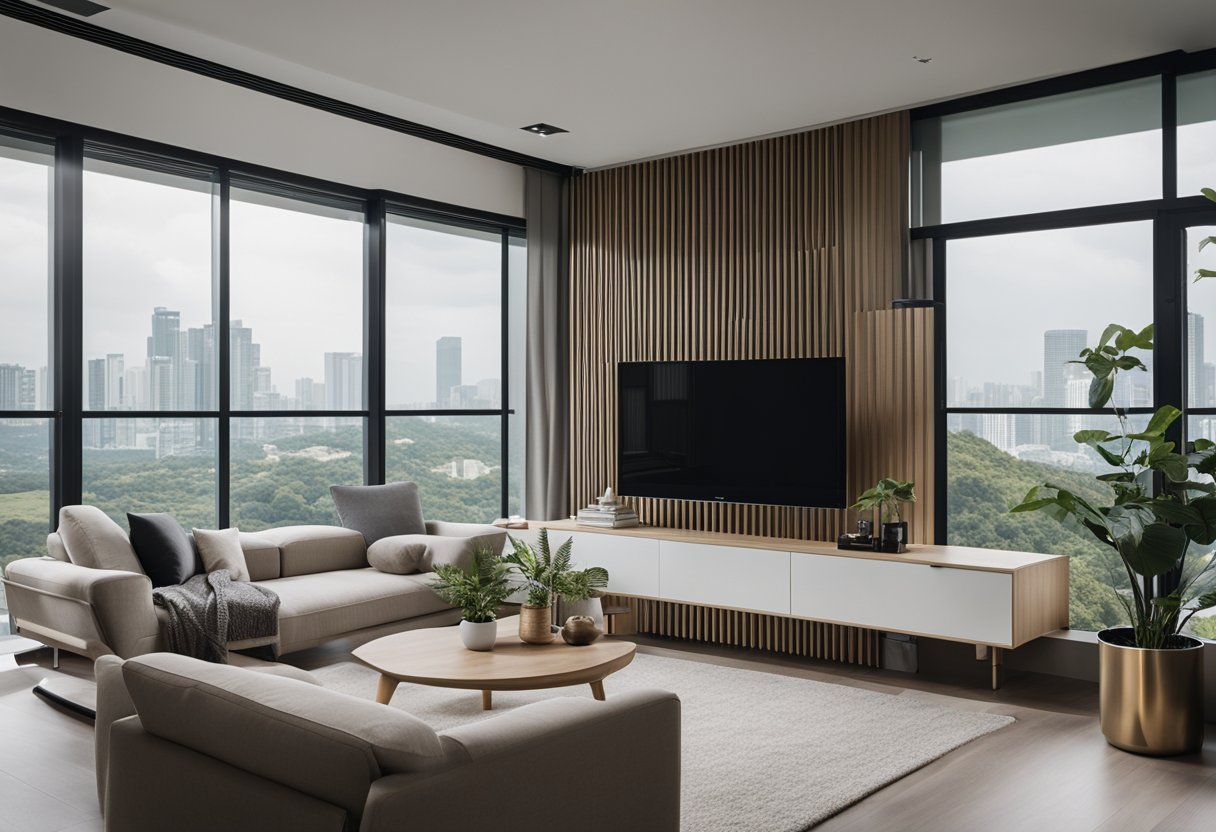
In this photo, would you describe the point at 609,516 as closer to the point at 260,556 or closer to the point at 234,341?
the point at 260,556

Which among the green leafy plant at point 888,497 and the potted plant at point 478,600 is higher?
the green leafy plant at point 888,497

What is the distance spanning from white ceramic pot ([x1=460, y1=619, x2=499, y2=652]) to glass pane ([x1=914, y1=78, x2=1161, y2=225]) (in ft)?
10.2

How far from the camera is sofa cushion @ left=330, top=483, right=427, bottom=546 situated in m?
5.68

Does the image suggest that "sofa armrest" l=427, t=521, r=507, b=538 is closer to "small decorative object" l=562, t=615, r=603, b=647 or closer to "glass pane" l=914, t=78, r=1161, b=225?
"small decorative object" l=562, t=615, r=603, b=647

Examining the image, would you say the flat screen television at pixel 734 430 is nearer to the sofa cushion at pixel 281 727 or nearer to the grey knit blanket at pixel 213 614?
the grey knit blanket at pixel 213 614

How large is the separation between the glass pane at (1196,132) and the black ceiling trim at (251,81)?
356cm

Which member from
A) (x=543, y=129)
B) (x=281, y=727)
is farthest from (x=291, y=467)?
(x=281, y=727)

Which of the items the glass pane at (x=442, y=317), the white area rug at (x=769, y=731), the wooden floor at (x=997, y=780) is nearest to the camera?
the wooden floor at (x=997, y=780)

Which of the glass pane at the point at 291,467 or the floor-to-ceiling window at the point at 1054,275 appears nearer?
the floor-to-ceiling window at the point at 1054,275

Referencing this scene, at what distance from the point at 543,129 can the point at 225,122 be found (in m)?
1.66

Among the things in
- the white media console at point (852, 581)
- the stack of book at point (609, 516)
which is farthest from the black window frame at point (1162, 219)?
the stack of book at point (609, 516)

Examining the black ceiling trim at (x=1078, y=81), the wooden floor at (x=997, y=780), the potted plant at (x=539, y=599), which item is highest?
the black ceiling trim at (x=1078, y=81)

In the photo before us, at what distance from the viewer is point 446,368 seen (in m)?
6.43

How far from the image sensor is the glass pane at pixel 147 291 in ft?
16.0
